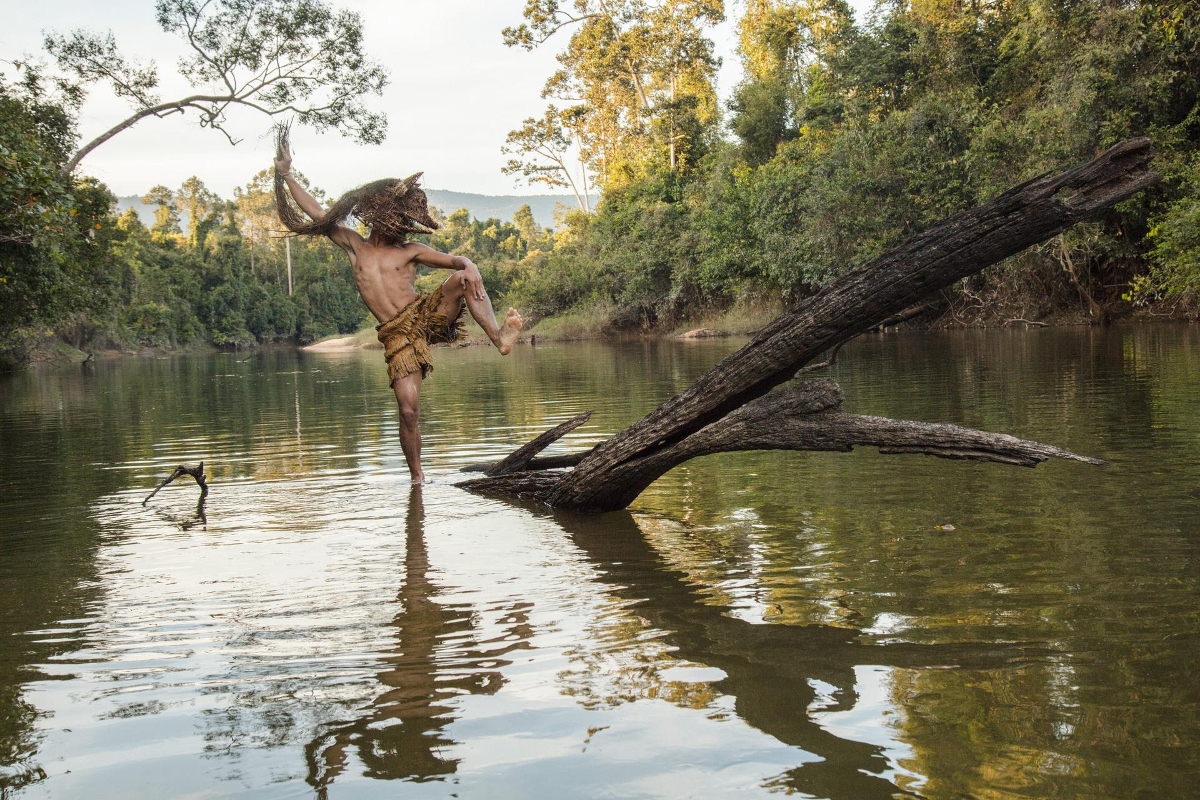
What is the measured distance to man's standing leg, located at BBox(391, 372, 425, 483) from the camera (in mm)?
6801

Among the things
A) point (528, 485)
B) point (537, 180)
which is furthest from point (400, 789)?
point (537, 180)

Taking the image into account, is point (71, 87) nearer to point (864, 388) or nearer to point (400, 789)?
point (864, 388)

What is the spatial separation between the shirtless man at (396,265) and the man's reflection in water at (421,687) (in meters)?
2.88

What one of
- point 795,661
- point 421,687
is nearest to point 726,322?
point 795,661

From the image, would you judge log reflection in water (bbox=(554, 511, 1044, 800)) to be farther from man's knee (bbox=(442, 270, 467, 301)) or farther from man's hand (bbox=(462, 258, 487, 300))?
man's knee (bbox=(442, 270, 467, 301))

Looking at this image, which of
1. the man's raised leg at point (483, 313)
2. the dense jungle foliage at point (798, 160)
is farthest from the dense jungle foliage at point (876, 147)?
the man's raised leg at point (483, 313)

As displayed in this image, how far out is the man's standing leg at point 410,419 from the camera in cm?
680

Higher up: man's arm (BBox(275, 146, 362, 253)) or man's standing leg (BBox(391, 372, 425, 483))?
man's arm (BBox(275, 146, 362, 253))

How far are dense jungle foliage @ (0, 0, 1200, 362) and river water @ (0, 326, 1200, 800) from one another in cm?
290

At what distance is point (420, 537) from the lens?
509 cm

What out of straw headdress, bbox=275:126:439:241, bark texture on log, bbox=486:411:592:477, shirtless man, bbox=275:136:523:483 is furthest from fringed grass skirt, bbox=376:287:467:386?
bark texture on log, bbox=486:411:592:477

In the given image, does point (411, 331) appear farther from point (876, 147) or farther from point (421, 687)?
point (876, 147)

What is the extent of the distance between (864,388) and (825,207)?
19.7 metres

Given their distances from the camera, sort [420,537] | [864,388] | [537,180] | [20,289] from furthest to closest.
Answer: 1. [537,180]
2. [20,289]
3. [864,388]
4. [420,537]
